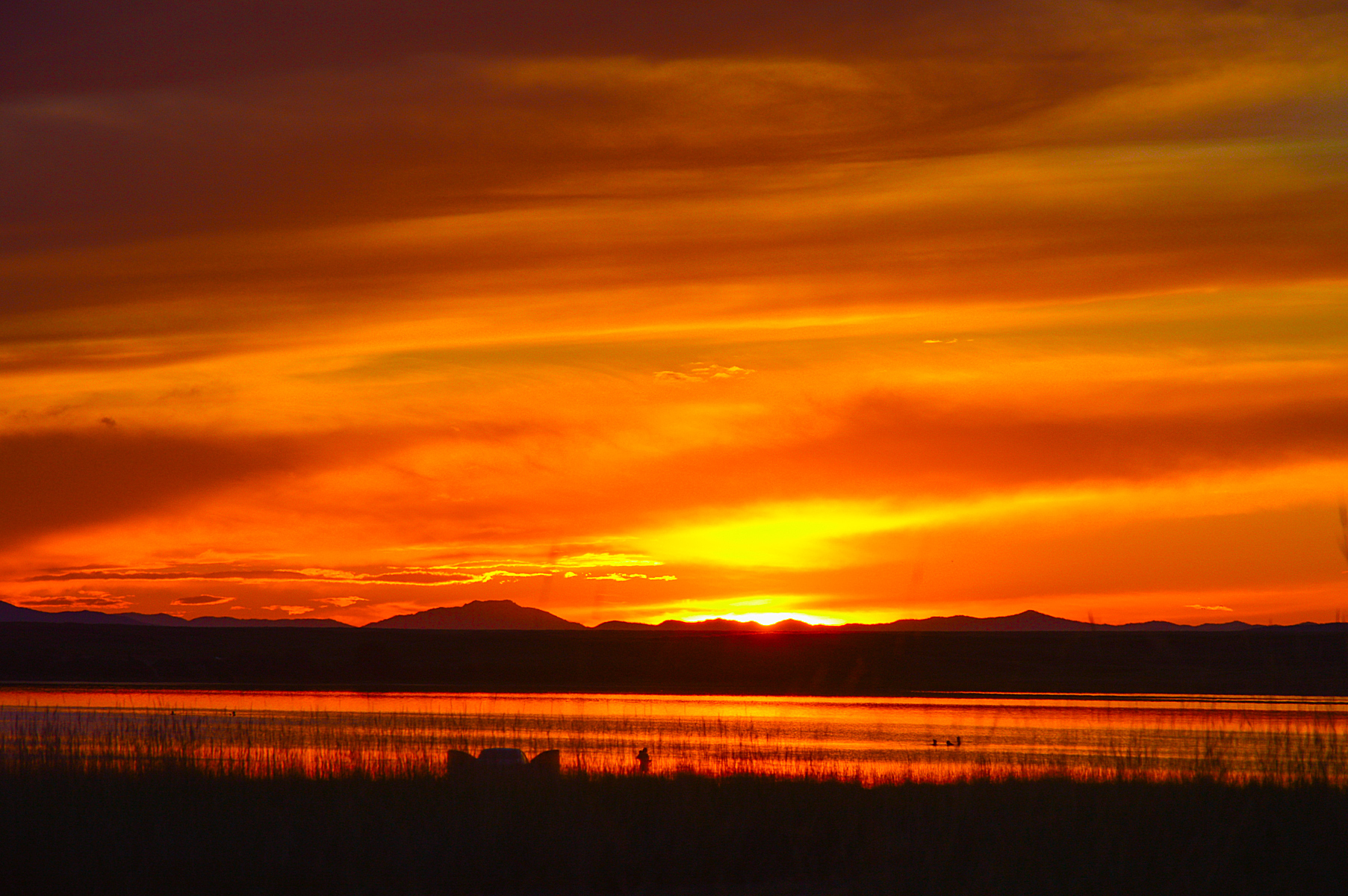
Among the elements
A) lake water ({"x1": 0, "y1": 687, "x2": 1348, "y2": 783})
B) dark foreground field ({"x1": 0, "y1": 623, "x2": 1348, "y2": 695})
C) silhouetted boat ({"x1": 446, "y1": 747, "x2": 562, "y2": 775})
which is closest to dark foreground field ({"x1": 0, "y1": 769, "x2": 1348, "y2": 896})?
silhouetted boat ({"x1": 446, "y1": 747, "x2": 562, "y2": 775})

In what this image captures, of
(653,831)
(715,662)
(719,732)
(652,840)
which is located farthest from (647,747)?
(715,662)

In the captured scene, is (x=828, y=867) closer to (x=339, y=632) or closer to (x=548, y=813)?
(x=548, y=813)

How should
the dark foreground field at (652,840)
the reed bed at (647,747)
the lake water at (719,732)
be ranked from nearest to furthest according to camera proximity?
the dark foreground field at (652,840) < the reed bed at (647,747) < the lake water at (719,732)

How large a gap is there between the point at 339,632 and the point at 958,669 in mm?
50686

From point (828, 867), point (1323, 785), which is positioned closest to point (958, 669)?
point (1323, 785)

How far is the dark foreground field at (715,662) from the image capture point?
182ft

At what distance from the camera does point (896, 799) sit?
58.0 feet

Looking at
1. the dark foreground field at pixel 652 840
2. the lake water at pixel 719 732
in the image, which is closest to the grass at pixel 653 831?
the dark foreground field at pixel 652 840

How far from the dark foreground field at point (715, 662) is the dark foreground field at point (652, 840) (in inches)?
1373

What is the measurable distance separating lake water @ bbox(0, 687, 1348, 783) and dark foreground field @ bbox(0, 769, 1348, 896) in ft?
10.00

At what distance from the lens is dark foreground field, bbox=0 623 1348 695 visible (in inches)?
2185

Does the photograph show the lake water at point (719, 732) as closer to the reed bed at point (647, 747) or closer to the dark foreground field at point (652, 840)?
the reed bed at point (647, 747)

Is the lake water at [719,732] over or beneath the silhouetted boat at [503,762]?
beneath

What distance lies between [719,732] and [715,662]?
111 ft
